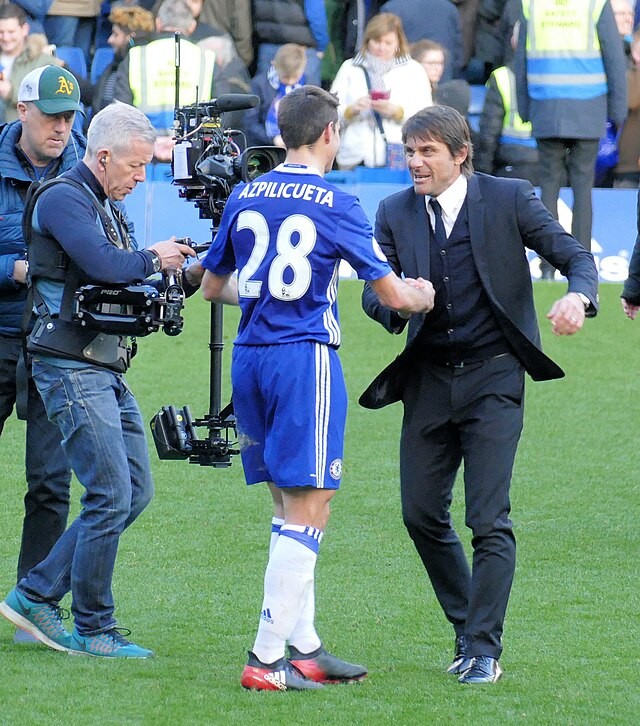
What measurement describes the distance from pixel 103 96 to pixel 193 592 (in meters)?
9.06

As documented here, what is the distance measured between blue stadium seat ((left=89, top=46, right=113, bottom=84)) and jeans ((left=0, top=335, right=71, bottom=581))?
10.0 meters

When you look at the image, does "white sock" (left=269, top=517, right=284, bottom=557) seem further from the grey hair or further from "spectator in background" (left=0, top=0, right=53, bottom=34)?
"spectator in background" (left=0, top=0, right=53, bottom=34)

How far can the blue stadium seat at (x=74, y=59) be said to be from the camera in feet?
53.6

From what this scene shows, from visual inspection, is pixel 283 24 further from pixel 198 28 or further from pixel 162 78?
pixel 162 78

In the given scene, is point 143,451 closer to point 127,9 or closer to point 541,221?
point 541,221

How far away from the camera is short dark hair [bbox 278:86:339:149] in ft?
17.9

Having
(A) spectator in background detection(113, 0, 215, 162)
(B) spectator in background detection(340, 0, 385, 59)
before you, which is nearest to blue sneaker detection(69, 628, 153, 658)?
(A) spectator in background detection(113, 0, 215, 162)

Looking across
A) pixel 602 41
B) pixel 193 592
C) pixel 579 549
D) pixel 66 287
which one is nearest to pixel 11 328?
pixel 66 287

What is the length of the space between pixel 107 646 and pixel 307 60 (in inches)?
405

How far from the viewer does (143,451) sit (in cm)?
628

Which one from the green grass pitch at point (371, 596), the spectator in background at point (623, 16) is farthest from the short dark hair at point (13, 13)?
the spectator in background at point (623, 16)

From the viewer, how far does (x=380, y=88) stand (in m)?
14.6

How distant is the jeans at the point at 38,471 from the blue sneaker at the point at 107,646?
573mm

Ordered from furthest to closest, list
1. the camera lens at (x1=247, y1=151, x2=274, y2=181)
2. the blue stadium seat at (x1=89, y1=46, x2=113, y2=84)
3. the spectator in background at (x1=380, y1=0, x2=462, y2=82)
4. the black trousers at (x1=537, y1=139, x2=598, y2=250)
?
the blue stadium seat at (x1=89, y1=46, x2=113, y2=84) → the spectator in background at (x1=380, y1=0, x2=462, y2=82) → the black trousers at (x1=537, y1=139, x2=598, y2=250) → the camera lens at (x1=247, y1=151, x2=274, y2=181)
